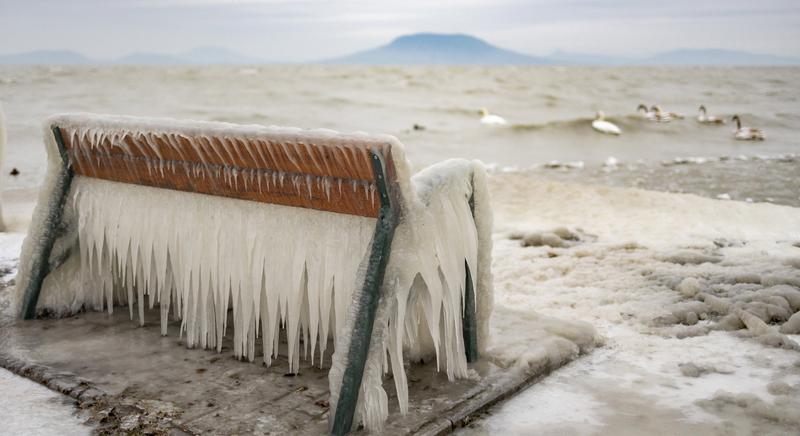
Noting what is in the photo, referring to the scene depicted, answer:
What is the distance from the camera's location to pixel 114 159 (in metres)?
3.70

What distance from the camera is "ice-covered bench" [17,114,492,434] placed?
281 centimetres

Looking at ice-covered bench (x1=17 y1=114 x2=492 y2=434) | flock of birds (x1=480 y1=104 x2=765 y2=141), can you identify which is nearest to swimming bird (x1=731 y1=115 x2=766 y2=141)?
flock of birds (x1=480 y1=104 x2=765 y2=141)

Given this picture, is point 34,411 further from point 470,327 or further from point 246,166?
point 470,327

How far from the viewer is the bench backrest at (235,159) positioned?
2.78 metres

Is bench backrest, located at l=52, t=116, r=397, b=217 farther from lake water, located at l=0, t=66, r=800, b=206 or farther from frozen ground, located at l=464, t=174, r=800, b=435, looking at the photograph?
lake water, located at l=0, t=66, r=800, b=206

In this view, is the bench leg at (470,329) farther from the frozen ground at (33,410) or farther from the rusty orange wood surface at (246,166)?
the frozen ground at (33,410)

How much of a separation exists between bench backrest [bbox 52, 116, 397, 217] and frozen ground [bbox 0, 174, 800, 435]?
3.58 feet

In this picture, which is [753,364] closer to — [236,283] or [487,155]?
[236,283]

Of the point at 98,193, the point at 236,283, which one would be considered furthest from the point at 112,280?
the point at 236,283

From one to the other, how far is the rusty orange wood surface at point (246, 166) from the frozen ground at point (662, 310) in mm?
1110

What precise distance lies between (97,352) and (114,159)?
967mm

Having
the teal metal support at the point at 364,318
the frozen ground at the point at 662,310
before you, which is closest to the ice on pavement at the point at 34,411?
the teal metal support at the point at 364,318

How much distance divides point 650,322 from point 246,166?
2.60 metres

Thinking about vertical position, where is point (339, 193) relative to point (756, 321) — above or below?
above
